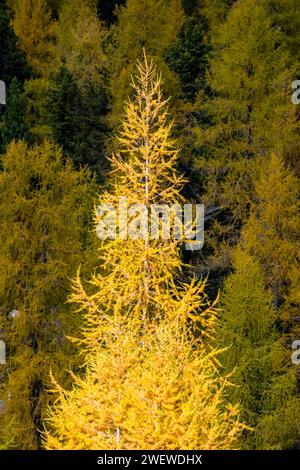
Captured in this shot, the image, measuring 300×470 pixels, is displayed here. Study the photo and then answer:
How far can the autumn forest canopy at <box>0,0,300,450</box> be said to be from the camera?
511 inches

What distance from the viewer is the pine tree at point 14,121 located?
38000 mm

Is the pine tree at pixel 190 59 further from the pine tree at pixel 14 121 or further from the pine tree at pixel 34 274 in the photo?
the pine tree at pixel 34 274

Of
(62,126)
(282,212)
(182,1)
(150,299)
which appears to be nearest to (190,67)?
(62,126)

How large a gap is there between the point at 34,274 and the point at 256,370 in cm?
584

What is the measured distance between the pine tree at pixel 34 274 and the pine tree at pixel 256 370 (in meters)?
3.95

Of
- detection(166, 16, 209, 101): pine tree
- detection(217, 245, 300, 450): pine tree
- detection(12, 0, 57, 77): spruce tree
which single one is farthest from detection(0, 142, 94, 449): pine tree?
detection(12, 0, 57, 77): spruce tree

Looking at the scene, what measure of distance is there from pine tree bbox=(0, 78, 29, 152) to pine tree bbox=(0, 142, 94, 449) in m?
13.5

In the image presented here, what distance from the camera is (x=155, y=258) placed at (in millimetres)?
14719

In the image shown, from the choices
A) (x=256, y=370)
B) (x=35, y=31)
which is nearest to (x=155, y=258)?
(x=256, y=370)

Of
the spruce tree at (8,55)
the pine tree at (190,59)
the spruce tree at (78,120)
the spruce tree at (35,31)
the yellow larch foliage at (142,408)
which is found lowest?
the yellow larch foliage at (142,408)

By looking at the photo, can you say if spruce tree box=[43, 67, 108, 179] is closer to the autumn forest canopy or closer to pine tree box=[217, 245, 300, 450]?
the autumn forest canopy

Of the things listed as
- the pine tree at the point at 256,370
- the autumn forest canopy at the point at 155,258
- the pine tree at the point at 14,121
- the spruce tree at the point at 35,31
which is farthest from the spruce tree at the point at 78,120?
the pine tree at the point at 256,370
